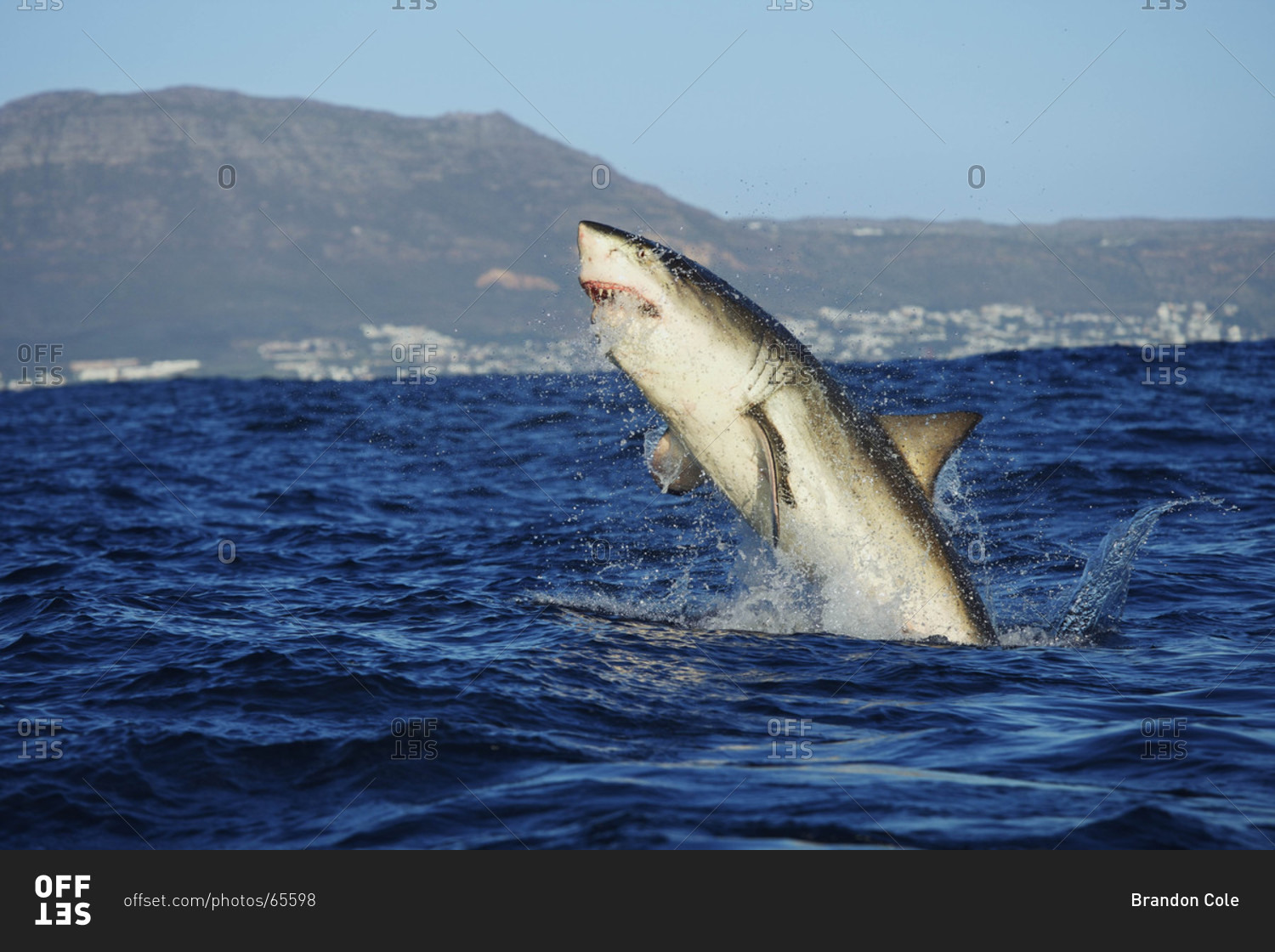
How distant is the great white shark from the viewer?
9641 mm

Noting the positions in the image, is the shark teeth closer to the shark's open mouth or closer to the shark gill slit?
the shark's open mouth

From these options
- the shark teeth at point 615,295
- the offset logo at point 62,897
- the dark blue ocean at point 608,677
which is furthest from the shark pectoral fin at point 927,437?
the offset logo at point 62,897

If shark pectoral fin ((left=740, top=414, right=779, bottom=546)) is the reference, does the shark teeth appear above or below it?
above

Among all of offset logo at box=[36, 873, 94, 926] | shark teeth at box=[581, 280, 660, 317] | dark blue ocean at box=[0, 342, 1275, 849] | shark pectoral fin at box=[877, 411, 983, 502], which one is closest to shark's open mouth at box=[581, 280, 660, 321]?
shark teeth at box=[581, 280, 660, 317]

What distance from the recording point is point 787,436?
994 centimetres

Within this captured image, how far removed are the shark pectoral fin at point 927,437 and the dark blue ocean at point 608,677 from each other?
167cm

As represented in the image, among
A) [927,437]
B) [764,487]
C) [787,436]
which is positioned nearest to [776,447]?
[787,436]

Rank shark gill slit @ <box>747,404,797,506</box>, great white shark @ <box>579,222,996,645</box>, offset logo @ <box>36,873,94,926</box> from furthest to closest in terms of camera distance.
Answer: shark gill slit @ <box>747,404,797,506</box>
great white shark @ <box>579,222,996,645</box>
offset logo @ <box>36,873,94,926</box>

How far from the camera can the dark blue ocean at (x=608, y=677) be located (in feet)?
21.8

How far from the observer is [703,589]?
13227 millimetres

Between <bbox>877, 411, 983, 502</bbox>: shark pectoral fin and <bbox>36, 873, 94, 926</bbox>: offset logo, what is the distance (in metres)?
7.32

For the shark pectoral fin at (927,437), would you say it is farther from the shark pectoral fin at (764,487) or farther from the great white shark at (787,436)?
the shark pectoral fin at (764,487)

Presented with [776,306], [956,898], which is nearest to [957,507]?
[776,306]

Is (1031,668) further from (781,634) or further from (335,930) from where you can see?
(335,930)
